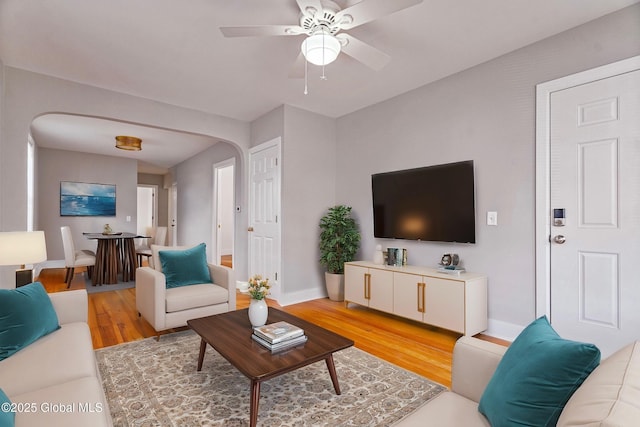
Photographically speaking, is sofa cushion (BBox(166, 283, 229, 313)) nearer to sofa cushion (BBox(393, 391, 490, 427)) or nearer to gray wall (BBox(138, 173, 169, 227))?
sofa cushion (BBox(393, 391, 490, 427))

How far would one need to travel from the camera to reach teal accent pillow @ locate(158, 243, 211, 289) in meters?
3.28

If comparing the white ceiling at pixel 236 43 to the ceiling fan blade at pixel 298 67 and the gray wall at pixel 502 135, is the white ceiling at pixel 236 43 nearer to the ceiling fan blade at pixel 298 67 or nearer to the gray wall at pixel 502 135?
the gray wall at pixel 502 135

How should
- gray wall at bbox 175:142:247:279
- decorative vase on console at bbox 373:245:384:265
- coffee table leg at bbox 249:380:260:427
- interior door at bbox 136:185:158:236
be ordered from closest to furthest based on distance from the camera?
coffee table leg at bbox 249:380:260:427
decorative vase on console at bbox 373:245:384:265
gray wall at bbox 175:142:247:279
interior door at bbox 136:185:158:236

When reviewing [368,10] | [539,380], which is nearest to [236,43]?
[368,10]

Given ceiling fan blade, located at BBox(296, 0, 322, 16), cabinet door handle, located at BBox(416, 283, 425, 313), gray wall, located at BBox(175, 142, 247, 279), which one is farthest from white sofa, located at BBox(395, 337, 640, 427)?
gray wall, located at BBox(175, 142, 247, 279)

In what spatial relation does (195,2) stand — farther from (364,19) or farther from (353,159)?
(353,159)

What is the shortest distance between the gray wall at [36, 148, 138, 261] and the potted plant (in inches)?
234

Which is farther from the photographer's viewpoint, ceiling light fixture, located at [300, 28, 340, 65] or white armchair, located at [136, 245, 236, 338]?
white armchair, located at [136, 245, 236, 338]

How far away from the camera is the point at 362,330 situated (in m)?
3.28

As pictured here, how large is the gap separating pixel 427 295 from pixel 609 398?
99.4 inches

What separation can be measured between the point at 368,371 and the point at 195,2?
2925 millimetres

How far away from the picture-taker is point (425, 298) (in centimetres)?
318

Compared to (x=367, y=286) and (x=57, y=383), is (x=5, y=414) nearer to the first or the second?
(x=57, y=383)

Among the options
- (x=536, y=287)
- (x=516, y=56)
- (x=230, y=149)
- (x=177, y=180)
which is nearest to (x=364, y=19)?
(x=516, y=56)
